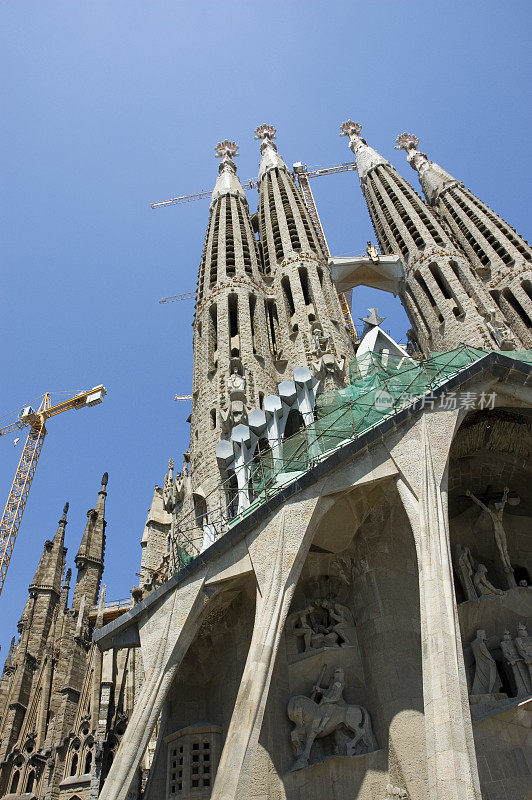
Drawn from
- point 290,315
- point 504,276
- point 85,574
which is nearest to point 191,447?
point 290,315

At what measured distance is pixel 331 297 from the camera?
23.3 meters

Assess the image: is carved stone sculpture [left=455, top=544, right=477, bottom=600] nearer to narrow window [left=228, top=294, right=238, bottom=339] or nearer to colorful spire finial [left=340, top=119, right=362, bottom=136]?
narrow window [left=228, top=294, right=238, bottom=339]

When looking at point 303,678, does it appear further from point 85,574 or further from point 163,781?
point 85,574

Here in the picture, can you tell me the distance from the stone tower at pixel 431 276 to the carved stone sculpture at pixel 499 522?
5.02 metres

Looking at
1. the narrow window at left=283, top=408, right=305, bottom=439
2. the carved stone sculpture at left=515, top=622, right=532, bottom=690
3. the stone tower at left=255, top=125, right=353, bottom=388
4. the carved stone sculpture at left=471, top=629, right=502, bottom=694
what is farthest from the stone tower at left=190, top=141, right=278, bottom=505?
the carved stone sculpture at left=515, top=622, right=532, bottom=690

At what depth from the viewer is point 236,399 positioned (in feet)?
59.2

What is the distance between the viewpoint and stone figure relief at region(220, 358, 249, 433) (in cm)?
1706

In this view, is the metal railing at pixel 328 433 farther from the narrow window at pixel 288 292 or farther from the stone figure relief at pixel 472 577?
the narrow window at pixel 288 292

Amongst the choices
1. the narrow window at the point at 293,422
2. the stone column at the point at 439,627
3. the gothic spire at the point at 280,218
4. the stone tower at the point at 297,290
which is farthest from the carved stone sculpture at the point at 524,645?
the gothic spire at the point at 280,218

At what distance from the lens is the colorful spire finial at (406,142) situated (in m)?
36.8

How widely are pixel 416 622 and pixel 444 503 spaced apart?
2.59 metres

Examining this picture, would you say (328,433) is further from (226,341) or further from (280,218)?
(280,218)

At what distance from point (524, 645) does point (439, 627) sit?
11.8 feet

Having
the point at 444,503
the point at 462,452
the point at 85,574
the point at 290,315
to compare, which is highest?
the point at 290,315
